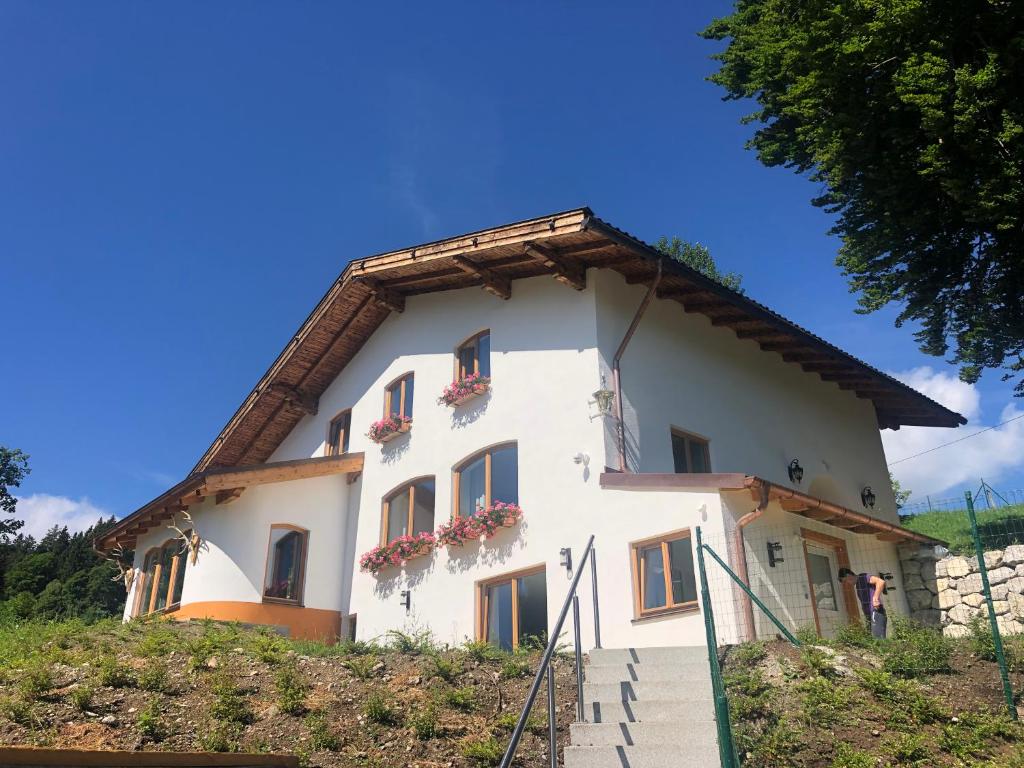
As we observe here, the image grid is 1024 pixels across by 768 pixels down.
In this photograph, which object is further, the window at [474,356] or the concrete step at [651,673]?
the window at [474,356]

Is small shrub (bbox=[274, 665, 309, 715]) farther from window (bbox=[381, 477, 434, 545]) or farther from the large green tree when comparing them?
the large green tree

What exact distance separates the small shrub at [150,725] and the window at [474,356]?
842cm

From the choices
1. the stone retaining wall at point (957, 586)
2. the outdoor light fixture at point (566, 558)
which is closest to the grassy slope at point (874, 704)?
the outdoor light fixture at point (566, 558)

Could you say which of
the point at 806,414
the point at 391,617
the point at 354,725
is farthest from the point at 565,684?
the point at 806,414

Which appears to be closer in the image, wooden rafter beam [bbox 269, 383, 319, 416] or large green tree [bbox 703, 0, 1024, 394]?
large green tree [bbox 703, 0, 1024, 394]

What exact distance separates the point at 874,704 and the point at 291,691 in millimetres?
Result: 5329

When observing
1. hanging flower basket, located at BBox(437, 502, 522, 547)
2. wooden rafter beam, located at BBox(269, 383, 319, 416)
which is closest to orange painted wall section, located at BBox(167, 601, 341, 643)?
hanging flower basket, located at BBox(437, 502, 522, 547)

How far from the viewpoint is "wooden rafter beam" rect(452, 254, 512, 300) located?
14781mm

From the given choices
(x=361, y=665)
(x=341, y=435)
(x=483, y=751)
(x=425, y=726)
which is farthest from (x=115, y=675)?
(x=341, y=435)

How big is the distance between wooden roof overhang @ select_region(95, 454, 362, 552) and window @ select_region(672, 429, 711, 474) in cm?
635

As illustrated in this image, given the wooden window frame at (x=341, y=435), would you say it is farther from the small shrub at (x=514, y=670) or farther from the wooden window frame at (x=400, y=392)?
the small shrub at (x=514, y=670)

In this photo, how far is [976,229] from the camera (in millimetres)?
11406

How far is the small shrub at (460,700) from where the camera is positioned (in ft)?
28.4

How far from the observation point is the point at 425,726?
7.99m
